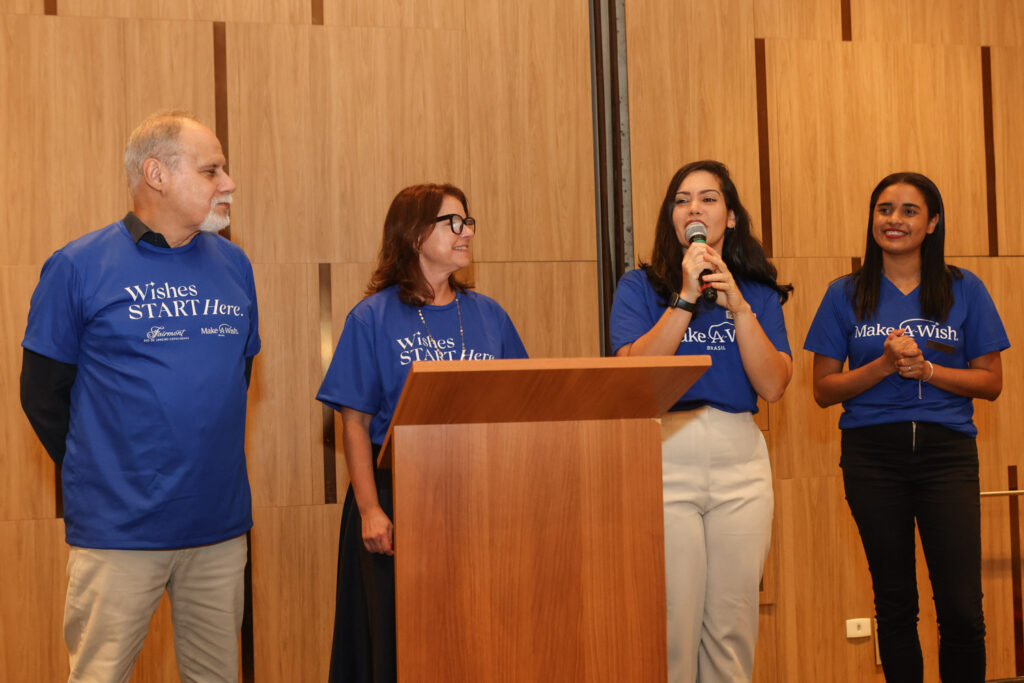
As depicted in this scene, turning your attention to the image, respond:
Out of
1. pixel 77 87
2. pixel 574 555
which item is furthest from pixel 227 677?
pixel 77 87

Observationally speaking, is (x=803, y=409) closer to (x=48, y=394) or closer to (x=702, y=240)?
(x=702, y=240)

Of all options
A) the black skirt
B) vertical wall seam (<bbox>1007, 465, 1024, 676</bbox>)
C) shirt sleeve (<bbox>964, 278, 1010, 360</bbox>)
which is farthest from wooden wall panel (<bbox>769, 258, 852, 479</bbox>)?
the black skirt

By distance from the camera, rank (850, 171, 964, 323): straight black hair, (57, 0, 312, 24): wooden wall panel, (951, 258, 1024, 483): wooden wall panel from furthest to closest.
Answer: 1. (951, 258, 1024, 483): wooden wall panel
2. (57, 0, 312, 24): wooden wall panel
3. (850, 171, 964, 323): straight black hair

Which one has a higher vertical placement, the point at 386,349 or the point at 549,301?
the point at 549,301

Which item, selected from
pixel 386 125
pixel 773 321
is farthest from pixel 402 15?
pixel 773 321

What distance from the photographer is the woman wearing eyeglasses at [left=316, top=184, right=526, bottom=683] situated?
2.36 m

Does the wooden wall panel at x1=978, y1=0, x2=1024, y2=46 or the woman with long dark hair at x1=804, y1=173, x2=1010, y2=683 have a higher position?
the wooden wall panel at x1=978, y1=0, x2=1024, y2=46

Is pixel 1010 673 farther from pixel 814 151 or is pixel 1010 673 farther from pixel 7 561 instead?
pixel 7 561

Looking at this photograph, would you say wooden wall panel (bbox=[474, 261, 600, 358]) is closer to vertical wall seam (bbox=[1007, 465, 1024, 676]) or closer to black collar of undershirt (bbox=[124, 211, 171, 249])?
black collar of undershirt (bbox=[124, 211, 171, 249])

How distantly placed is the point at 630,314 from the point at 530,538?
0.91 meters

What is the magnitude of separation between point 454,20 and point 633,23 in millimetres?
713

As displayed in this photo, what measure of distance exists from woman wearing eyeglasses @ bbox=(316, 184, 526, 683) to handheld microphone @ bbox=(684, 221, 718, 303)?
0.57 meters

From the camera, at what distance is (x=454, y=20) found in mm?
3672

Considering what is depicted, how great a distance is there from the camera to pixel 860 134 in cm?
397
